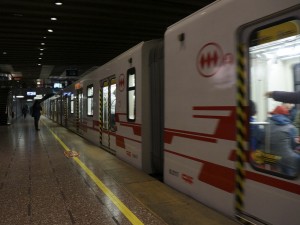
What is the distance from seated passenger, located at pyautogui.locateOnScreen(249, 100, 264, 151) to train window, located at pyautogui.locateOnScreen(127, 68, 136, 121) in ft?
13.1

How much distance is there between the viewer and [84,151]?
10.4 m

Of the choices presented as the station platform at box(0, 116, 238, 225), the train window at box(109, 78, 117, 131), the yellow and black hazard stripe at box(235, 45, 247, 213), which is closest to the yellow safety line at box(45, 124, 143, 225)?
the station platform at box(0, 116, 238, 225)

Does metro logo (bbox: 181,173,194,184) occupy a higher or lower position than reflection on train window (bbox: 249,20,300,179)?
lower

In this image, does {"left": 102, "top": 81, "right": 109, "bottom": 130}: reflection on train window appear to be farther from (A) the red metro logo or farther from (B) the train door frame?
(A) the red metro logo

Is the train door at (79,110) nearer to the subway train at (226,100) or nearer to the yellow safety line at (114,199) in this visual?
the yellow safety line at (114,199)

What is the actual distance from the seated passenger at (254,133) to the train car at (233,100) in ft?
0.13

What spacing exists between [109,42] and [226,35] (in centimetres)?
1142

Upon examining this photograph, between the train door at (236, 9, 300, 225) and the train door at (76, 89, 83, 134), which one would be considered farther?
the train door at (76, 89, 83, 134)

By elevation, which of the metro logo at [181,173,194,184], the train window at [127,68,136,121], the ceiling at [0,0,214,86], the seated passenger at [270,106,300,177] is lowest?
the metro logo at [181,173,194,184]

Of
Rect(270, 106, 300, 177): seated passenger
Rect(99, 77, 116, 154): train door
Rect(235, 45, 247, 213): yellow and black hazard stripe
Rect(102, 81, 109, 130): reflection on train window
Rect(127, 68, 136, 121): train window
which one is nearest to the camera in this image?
Rect(270, 106, 300, 177): seated passenger

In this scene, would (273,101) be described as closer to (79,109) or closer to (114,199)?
(114,199)

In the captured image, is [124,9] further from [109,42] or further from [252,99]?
[252,99]

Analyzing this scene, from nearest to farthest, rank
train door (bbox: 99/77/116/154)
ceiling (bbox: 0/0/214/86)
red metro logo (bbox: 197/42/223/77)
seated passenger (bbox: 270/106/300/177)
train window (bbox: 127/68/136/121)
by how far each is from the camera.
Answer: seated passenger (bbox: 270/106/300/177) → red metro logo (bbox: 197/42/223/77) → train window (bbox: 127/68/136/121) → train door (bbox: 99/77/116/154) → ceiling (bbox: 0/0/214/86)

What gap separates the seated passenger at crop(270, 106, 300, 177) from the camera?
10.4 feet
